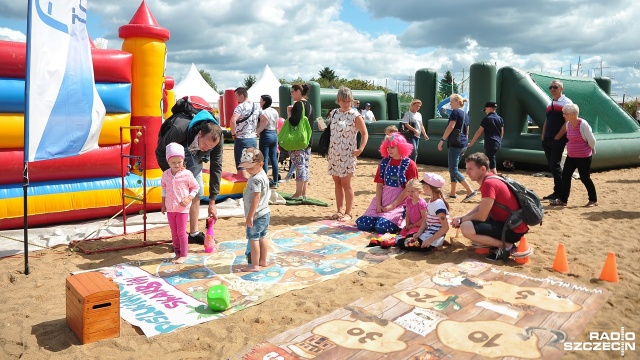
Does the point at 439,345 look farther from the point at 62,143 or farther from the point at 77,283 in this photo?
the point at 62,143

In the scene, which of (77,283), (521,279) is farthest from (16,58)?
(521,279)

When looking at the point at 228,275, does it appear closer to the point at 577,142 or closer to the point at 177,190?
the point at 177,190

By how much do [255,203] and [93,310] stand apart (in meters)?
1.56

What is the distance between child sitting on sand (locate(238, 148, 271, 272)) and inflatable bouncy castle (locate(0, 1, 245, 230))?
1.55m

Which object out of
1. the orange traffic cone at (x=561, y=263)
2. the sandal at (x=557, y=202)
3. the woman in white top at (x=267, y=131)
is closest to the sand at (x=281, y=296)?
the orange traffic cone at (x=561, y=263)

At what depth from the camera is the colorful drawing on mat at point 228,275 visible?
3.69m

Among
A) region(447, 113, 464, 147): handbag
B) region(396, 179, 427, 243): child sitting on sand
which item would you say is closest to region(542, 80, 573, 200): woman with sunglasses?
region(447, 113, 464, 147): handbag

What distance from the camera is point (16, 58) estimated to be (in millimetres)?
5387

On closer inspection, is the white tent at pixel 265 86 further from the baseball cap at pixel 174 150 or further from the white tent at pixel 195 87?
the baseball cap at pixel 174 150

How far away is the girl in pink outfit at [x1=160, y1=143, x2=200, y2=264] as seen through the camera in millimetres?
4637

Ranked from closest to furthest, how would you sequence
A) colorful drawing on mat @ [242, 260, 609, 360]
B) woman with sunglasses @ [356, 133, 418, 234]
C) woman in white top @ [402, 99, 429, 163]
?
colorful drawing on mat @ [242, 260, 609, 360]
woman with sunglasses @ [356, 133, 418, 234]
woman in white top @ [402, 99, 429, 163]

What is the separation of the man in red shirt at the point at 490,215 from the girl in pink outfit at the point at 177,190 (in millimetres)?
2635

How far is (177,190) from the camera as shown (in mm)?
4660

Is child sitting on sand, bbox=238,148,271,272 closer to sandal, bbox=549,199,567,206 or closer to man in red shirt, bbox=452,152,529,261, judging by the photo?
man in red shirt, bbox=452,152,529,261
